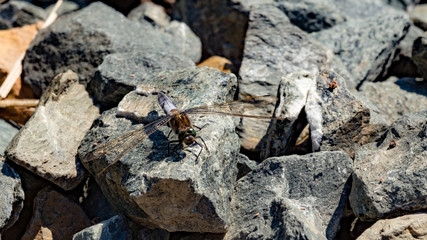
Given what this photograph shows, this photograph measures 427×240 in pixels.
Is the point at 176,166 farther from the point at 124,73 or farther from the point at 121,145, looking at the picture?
the point at 124,73

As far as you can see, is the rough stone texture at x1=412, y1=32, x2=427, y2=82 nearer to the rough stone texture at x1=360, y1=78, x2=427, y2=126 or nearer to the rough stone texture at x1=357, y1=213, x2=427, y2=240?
the rough stone texture at x1=360, y1=78, x2=427, y2=126

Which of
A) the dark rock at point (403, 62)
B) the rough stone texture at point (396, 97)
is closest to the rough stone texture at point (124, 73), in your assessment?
the rough stone texture at point (396, 97)

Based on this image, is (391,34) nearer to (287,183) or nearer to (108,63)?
(287,183)

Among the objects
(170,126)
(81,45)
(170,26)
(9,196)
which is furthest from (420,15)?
(9,196)

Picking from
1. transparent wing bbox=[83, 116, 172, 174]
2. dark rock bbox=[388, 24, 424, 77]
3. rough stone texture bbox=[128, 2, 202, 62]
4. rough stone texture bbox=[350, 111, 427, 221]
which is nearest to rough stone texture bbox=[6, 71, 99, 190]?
transparent wing bbox=[83, 116, 172, 174]

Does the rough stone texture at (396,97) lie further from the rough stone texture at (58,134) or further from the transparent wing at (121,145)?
the rough stone texture at (58,134)

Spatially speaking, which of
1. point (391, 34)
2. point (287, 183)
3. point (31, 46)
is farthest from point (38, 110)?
point (391, 34)
